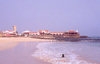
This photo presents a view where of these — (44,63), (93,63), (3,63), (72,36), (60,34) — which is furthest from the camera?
(60,34)

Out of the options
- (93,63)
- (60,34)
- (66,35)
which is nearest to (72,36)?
(66,35)

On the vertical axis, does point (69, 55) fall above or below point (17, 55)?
below

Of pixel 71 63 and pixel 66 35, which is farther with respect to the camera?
pixel 66 35

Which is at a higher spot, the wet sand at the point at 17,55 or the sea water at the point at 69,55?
the wet sand at the point at 17,55

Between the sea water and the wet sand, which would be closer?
the wet sand

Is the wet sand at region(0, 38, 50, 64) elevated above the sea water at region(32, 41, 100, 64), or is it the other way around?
the wet sand at region(0, 38, 50, 64)

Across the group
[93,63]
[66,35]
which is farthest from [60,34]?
[93,63]

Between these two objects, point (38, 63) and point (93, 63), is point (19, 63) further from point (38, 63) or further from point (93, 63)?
point (93, 63)

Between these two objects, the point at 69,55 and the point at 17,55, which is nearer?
the point at 17,55

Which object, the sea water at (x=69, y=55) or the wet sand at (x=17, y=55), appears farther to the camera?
the sea water at (x=69, y=55)

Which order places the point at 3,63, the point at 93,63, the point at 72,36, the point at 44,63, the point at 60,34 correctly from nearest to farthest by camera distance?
1. the point at 3,63
2. the point at 44,63
3. the point at 93,63
4. the point at 72,36
5. the point at 60,34

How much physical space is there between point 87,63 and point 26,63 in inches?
132

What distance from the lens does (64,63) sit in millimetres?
7312

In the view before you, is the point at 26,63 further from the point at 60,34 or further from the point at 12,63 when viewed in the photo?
the point at 60,34
